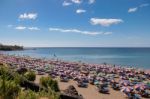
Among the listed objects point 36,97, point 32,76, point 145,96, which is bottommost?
point 145,96

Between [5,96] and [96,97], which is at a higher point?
[5,96]

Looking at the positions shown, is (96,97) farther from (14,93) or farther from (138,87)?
(14,93)

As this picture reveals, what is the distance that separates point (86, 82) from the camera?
29078mm

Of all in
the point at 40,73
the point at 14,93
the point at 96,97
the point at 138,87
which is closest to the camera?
the point at 14,93

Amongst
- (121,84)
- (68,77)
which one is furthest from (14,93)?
(68,77)

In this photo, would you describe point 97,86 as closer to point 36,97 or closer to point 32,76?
point 32,76

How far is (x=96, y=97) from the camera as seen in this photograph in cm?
2241

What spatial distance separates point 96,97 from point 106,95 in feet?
4.86

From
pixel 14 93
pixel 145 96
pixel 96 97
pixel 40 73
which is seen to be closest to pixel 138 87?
pixel 145 96

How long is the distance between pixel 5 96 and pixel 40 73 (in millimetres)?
31130

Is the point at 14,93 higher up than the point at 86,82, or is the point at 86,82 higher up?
the point at 14,93

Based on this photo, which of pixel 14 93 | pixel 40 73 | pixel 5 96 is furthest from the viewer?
pixel 40 73

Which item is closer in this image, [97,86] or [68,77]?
[97,86]

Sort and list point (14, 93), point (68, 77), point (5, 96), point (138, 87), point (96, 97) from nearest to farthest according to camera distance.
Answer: point (5, 96), point (14, 93), point (96, 97), point (138, 87), point (68, 77)
